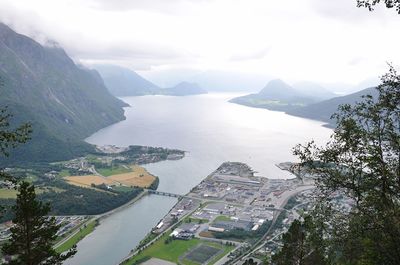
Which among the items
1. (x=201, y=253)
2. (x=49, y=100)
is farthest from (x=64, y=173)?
(x=49, y=100)

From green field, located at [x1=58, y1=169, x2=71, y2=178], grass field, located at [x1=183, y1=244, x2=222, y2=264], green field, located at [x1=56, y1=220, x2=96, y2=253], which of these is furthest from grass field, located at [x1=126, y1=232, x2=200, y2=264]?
Result: green field, located at [x1=58, y1=169, x2=71, y2=178]

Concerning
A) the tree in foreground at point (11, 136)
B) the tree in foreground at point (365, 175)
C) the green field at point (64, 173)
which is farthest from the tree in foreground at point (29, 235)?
the green field at point (64, 173)

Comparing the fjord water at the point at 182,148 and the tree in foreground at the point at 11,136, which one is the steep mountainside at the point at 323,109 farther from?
the tree in foreground at the point at 11,136

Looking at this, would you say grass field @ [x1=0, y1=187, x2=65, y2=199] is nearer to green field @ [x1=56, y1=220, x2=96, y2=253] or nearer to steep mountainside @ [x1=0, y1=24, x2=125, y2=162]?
green field @ [x1=56, y1=220, x2=96, y2=253]

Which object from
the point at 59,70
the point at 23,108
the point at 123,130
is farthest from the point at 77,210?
the point at 59,70

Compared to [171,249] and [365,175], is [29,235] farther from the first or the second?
[171,249]
